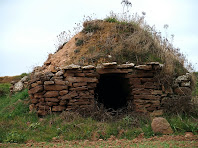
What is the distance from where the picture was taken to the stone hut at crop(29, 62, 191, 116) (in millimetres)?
7363

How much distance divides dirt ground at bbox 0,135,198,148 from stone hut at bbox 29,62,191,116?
1.83 metres

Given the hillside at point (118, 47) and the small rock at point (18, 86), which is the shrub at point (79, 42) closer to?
the hillside at point (118, 47)

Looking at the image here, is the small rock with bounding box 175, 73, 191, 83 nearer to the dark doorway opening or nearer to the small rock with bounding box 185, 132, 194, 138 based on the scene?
the dark doorway opening

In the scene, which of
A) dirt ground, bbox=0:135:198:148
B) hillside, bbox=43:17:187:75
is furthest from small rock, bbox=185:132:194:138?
hillside, bbox=43:17:187:75

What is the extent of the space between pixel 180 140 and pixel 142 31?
16.7 ft

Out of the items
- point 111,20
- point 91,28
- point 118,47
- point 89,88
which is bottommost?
point 89,88

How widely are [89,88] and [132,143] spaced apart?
2.75m

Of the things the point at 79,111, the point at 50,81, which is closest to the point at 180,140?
the point at 79,111

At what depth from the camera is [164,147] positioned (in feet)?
15.2

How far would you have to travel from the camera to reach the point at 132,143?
527 cm

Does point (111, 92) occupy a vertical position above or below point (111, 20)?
below

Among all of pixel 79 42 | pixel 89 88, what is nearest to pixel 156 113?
pixel 89 88

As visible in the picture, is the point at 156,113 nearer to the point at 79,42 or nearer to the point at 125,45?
the point at 125,45

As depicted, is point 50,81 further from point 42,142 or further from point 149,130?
point 149,130
